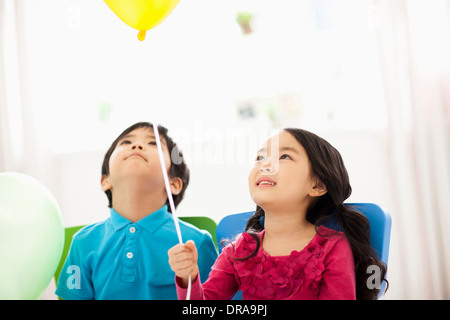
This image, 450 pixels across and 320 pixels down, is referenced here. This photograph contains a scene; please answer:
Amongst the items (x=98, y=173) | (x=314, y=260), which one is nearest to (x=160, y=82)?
(x=98, y=173)

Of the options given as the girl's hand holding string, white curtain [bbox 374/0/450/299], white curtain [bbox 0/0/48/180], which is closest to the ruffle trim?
the girl's hand holding string

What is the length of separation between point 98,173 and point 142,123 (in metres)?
0.97

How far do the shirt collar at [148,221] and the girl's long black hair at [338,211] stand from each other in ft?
0.61

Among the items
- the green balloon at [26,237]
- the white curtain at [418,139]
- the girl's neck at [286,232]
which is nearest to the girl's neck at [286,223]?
the girl's neck at [286,232]

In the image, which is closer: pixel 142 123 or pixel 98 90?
pixel 142 123

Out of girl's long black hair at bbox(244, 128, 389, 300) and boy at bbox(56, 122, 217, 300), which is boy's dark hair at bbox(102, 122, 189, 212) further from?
girl's long black hair at bbox(244, 128, 389, 300)

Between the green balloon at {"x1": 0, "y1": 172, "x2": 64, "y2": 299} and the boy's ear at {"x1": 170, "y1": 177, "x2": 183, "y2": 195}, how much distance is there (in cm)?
25

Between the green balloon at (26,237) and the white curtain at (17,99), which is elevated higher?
the white curtain at (17,99)

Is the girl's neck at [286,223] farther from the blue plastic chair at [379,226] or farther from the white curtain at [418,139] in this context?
the white curtain at [418,139]

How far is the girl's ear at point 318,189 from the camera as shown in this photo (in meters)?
0.80

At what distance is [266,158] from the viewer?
80cm

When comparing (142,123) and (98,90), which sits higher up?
(98,90)
